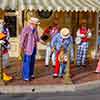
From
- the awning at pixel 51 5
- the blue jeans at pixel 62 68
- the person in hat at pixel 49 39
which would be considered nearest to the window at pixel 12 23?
the person in hat at pixel 49 39

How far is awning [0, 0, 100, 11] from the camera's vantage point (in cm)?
1639

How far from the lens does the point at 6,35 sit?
15469 mm

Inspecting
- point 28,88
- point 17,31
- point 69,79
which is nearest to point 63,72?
point 69,79

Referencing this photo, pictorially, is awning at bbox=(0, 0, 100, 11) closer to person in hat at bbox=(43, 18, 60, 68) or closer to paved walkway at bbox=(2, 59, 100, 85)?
person in hat at bbox=(43, 18, 60, 68)

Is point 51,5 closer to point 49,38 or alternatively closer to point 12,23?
point 49,38

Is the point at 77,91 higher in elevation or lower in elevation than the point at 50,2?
lower

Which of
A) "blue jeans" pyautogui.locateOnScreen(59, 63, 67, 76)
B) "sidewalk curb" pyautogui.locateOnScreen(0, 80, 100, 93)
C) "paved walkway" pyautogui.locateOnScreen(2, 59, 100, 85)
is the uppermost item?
"blue jeans" pyautogui.locateOnScreen(59, 63, 67, 76)

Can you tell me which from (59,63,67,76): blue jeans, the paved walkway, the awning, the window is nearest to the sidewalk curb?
the paved walkway

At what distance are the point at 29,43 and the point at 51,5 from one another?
255cm

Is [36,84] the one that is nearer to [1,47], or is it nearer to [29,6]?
[1,47]

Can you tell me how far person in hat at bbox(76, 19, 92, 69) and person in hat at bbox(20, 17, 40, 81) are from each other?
122 inches

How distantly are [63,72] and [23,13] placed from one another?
4.17 m

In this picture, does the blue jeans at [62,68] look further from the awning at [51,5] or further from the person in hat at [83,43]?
the person in hat at [83,43]

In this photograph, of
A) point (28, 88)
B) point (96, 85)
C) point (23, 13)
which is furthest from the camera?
point (23, 13)
